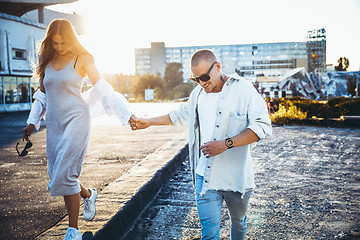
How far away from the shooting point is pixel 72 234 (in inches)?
110

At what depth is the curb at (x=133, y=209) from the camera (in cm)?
319

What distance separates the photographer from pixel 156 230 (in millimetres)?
3502

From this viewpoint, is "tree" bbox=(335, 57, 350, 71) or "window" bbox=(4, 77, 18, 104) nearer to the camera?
"window" bbox=(4, 77, 18, 104)

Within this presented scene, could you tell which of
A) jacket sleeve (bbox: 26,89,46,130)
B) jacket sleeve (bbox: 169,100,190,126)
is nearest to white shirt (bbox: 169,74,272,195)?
jacket sleeve (bbox: 169,100,190,126)

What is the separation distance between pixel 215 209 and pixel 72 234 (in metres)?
1.24

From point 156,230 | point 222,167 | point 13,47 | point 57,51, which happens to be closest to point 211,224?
point 222,167

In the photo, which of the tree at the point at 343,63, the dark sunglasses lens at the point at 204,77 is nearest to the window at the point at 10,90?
the dark sunglasses lens at the point at 204,77

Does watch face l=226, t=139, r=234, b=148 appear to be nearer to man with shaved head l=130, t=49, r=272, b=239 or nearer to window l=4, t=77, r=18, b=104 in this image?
man with shaved head l=130, t=49, r=272, b=239

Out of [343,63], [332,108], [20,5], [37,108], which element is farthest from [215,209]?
[343,63]

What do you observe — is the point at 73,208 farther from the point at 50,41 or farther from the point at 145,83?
the point at 145,83

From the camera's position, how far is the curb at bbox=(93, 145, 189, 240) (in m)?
3.19

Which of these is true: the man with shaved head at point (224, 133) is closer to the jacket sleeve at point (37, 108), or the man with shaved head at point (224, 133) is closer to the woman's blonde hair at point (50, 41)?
the woman's blonde hair at point (50, 41)

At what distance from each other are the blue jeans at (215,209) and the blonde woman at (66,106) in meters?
1.09

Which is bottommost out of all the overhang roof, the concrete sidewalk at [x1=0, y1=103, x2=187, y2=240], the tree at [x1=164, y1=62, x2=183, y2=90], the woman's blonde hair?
the concrete sidewalk at [x1=0, y1=103, x2=187, y2=240]
